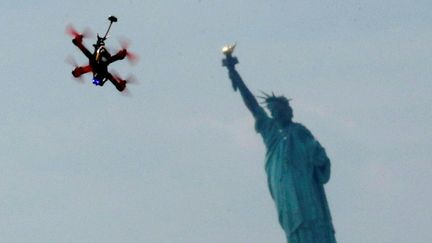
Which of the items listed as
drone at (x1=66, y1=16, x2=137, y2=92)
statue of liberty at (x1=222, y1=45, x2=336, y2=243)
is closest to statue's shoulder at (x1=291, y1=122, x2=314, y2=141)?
statue of liberty at (x1=222, y1=45, x2=336, y2=243)

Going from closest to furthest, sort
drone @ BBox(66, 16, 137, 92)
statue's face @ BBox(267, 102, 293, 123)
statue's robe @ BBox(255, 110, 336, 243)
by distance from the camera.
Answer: drone @ BBox(66, 16, 137, 92) < statue's robe @ BBox(255, 110, 336, 243) < statue's face @ BBox(267, 102, 293, 123)

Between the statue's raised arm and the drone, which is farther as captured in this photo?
the statue's raised arm

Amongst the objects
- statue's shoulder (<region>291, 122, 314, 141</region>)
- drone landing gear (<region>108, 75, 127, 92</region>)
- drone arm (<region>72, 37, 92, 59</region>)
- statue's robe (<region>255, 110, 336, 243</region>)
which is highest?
statue's shoulder (<region>291, 122, 314, 141</region>)

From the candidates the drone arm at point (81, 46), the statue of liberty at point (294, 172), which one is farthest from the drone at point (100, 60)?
the statue of liberty at point (294, 172)

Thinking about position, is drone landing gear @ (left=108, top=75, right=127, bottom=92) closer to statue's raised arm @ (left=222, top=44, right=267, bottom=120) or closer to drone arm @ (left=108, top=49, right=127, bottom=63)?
drone arm @ (left=108, top=49, right=127, bottom=63)

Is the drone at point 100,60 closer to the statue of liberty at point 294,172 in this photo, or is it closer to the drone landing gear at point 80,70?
the drone landing gear at point 80,70

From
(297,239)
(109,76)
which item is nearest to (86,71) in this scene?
(109,76)

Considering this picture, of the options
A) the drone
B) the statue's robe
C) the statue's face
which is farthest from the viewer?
the statue's face

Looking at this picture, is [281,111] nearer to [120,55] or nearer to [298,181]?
[298,181]
